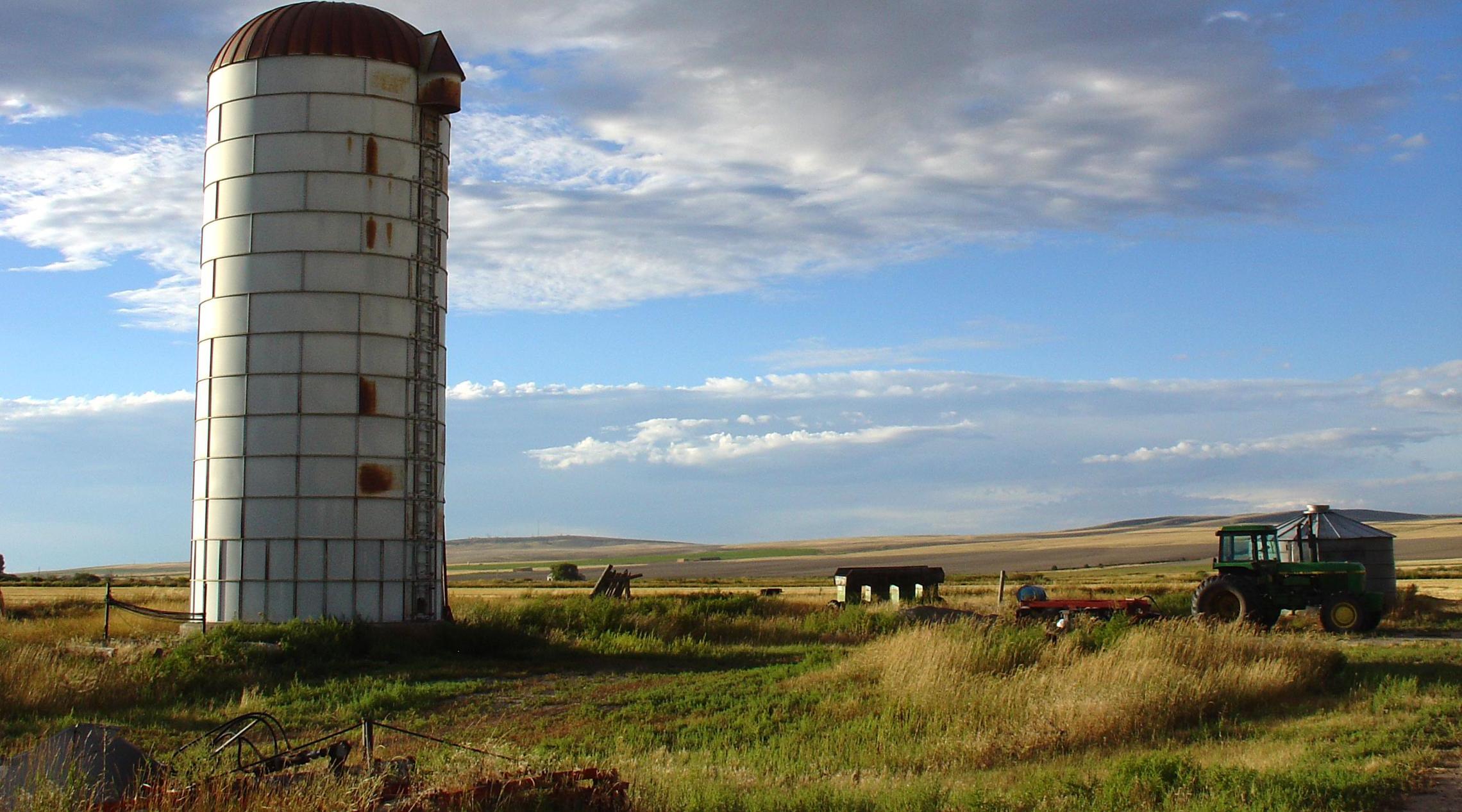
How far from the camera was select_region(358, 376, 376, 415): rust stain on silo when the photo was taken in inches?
992

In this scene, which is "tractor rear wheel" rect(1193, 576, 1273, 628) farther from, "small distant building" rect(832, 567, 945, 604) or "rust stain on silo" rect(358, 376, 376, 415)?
"rust stain on silo" rect(358, 376, 376, 415)

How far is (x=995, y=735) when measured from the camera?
13766mm

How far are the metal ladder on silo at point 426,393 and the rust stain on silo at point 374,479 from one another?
0.50m

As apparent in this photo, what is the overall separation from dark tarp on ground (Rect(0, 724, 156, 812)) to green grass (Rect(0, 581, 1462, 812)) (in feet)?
2.20

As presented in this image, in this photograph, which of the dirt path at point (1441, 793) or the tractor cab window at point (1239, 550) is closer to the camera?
the dirt path at point (1441, 793)

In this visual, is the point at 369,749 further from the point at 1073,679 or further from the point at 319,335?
the point at 319,335

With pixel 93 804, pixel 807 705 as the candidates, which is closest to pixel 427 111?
pixel 807 705

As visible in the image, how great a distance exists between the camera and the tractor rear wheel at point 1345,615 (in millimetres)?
28500

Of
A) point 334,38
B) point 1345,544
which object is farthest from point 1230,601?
point 334,38

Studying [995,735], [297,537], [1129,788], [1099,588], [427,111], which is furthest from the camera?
[1099,588]

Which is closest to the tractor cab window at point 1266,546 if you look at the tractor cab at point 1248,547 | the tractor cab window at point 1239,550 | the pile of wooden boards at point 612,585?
the tractor cab at point 1248,547

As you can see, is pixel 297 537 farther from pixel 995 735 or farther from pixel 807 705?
pixel 995 735

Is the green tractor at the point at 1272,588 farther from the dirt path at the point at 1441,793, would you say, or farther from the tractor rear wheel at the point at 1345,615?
the dirt path at the point at 1441,793

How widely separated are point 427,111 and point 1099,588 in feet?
102
